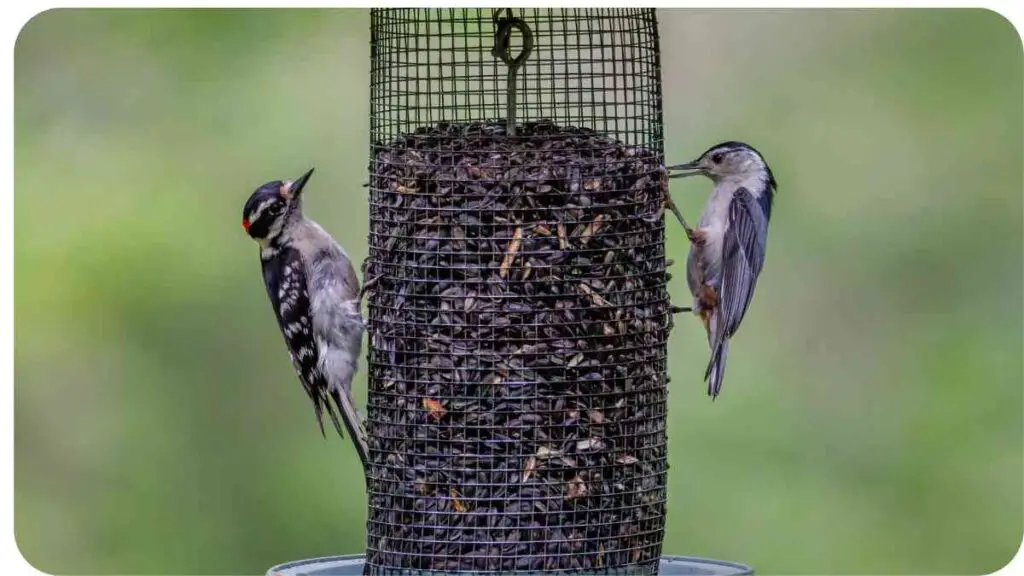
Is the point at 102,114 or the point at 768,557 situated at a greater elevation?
the point at 102,114

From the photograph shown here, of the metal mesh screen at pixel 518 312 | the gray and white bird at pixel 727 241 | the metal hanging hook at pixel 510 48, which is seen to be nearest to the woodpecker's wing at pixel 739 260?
the gray and white bird at pixel 727 241

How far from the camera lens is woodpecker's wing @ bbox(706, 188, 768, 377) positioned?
8.64 metres

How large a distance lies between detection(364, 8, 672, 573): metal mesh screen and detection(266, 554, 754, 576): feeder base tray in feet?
0.71

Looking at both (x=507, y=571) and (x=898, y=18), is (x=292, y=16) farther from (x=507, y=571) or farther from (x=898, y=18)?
(x=507, y=571)

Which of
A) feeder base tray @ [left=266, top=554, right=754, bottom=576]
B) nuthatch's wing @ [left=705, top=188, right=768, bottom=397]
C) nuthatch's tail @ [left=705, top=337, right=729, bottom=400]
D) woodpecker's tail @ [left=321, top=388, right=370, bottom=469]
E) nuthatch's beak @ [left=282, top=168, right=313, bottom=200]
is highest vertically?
nuthatch's beak @ [left=282, top=168, right=313, bottom=200]

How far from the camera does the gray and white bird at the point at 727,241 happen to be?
28.4 feet

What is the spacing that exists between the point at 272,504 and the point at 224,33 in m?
3.14

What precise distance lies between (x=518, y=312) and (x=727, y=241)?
1854 mm

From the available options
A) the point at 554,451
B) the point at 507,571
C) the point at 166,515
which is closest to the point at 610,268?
the point at 554,451

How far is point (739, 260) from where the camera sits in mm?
8734

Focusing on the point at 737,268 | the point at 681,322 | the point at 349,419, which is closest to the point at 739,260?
the point at 737,268

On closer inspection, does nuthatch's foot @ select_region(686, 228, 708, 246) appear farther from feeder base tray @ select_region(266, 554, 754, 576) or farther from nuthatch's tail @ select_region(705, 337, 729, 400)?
feeder base tray @ select_region(266, 554, 754, 576)

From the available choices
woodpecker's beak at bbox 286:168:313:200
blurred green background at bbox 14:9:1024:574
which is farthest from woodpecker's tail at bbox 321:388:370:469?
blurred green background at bbox 14:9:1024:574

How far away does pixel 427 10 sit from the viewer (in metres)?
7.62
